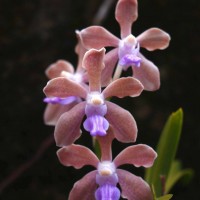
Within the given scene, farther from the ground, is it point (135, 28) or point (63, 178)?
point (135, 28)

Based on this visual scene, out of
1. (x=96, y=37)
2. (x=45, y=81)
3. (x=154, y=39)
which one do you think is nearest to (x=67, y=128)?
(x=96, y=37)

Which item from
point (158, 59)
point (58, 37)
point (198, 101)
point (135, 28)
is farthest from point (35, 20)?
point (198, 101)

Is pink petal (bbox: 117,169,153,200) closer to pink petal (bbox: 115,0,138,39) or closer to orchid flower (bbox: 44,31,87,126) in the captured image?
orchid flower (bbox: 44,31,87,126)

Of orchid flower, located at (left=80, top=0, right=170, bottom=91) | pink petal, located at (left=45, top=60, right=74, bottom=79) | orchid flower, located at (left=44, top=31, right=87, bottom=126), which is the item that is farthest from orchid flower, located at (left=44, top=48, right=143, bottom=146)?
pink petal, located at (left=45, top=60, right=74, bottom=79)

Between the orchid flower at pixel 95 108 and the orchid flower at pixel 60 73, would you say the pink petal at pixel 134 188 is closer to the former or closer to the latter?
the orchid flower at pixel 95 108

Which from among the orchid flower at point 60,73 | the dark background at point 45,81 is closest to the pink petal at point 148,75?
the orchid flower at point 60,73

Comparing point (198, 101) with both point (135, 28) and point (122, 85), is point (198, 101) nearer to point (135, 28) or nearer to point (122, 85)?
point (135, 28)

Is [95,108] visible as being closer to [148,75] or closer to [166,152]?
[148,75]
